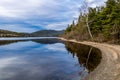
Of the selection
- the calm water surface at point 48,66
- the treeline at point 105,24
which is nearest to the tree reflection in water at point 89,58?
the calm water surface at point 48,66

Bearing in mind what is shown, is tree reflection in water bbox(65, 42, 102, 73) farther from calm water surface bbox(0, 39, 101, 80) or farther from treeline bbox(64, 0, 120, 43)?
treeline bbox(64, 0, 120, 43)

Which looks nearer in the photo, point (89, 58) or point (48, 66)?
point (48, 66)

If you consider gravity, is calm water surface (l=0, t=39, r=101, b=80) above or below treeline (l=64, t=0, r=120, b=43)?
below

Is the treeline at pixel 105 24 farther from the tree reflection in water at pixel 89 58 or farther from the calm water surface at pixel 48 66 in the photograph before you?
the calm water surface at pixel 48 66

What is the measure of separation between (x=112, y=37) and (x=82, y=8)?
18.1 meters

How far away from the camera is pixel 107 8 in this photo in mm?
47688

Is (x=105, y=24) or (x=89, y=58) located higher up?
(x=105, y=24)

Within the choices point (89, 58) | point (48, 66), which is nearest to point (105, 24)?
point (89, 58)

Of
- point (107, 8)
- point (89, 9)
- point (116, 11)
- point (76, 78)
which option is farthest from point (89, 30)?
point (76, 78)

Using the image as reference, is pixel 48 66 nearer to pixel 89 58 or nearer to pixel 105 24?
pixel 89 58

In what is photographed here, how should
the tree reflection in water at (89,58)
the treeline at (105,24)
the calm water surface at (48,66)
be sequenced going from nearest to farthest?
the calm water surface at (48,66), the tree reflection in water at (89,58), the treeline at (105,24)

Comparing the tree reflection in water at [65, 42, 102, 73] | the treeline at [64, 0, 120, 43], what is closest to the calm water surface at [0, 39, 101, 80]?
the tree reflection in water at [65, 42, 102, 73]

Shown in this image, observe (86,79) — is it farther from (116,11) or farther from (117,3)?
(117,3)

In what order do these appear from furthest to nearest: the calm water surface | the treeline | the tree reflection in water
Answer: the treeline, the tree reflection in water, the calm water surface
